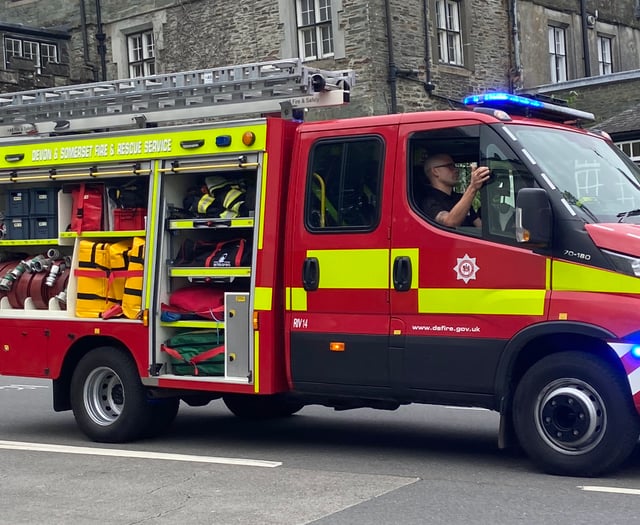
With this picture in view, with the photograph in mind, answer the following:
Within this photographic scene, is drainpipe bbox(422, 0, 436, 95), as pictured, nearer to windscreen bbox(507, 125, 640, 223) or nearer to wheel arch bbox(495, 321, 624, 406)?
windscreen bbox(507, 125, 640, 223)

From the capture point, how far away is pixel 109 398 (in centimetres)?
995

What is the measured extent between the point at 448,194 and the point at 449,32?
19.2 meters

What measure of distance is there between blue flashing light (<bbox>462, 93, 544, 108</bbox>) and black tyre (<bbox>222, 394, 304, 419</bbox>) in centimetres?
364

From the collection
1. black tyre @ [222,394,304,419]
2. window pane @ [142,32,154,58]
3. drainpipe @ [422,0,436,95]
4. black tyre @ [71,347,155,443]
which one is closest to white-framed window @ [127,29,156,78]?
window pane @ [142,32,154,58]

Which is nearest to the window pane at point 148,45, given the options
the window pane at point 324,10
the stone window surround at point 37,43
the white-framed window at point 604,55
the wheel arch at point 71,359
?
the stone window surround at point 37,43

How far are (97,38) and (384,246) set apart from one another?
2329cm

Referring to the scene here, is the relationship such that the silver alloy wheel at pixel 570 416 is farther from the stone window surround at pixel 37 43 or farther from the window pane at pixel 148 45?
the stone window surround at pixel 37 43

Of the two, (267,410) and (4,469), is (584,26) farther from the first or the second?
(4,469)

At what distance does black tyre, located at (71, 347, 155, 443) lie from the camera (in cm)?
962

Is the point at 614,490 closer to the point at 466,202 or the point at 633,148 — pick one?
the point at 466,202

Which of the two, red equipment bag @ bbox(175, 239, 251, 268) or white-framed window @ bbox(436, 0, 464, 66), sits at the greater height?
white-framed window @ bbox(436, 0, 464, 66)

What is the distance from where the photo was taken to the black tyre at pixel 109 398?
9.62 metres

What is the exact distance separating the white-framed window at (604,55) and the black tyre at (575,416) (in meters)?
25.4

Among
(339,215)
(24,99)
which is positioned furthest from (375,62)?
(339,215)
